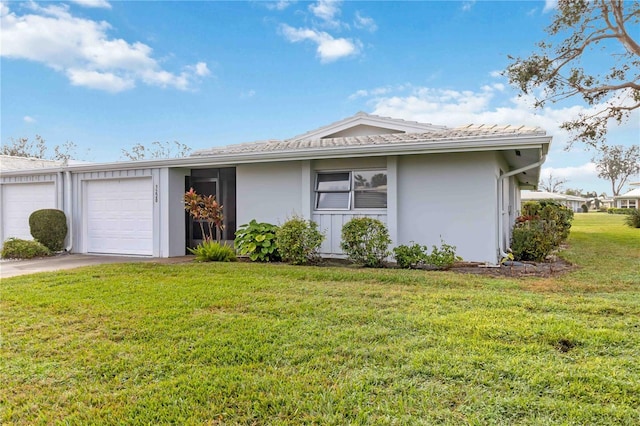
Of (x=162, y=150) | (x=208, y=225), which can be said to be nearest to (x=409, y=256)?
(x=208, y=225)

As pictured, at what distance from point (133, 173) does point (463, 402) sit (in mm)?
10854

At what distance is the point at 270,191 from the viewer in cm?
1050

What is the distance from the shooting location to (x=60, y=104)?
17.5 metres

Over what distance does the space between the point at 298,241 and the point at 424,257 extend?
2.76 meters

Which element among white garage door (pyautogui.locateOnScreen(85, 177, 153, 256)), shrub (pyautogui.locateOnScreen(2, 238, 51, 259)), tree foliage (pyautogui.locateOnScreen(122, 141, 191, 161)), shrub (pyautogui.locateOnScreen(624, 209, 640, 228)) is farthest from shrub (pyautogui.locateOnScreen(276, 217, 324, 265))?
tree foliage (pyautogui.locateOnScreen(122, 141, 191, 161))

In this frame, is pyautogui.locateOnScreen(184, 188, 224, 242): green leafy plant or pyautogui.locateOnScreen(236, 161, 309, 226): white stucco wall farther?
pyautogui.locateOnScreen(184, 188, 224, 242): green leafy plant

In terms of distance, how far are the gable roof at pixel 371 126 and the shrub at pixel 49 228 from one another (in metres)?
8.34

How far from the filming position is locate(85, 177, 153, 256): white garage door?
1122 centimetres

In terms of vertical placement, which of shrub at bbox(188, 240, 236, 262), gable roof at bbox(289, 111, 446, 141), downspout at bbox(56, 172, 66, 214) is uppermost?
gable roof at bbox(289, 111, 446, 141)

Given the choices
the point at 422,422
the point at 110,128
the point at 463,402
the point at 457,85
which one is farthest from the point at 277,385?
the point at 110,128

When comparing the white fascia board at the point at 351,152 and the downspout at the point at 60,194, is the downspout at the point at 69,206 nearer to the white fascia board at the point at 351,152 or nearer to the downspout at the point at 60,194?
the downspout at the point at 60,194

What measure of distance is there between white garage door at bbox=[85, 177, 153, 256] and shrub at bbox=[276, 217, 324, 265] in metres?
4.47

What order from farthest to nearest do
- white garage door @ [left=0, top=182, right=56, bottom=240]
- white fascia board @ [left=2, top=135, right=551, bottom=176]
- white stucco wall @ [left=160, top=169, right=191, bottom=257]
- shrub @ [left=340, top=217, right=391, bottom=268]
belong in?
white garage door @ [left=0, top=182, right=56, bottom=240]
white stucco wall @ [left=160, top=169, right=191, bottom=257]
shrub @ [left=340, top=217, right=391, bottom=268]
white fascia board @ [left=2, top=135, right=551, bottom=176]

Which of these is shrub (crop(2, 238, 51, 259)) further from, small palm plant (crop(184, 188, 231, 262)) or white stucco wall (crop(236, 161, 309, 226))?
white stucco wall (crop(236, 161, 309, 226))
